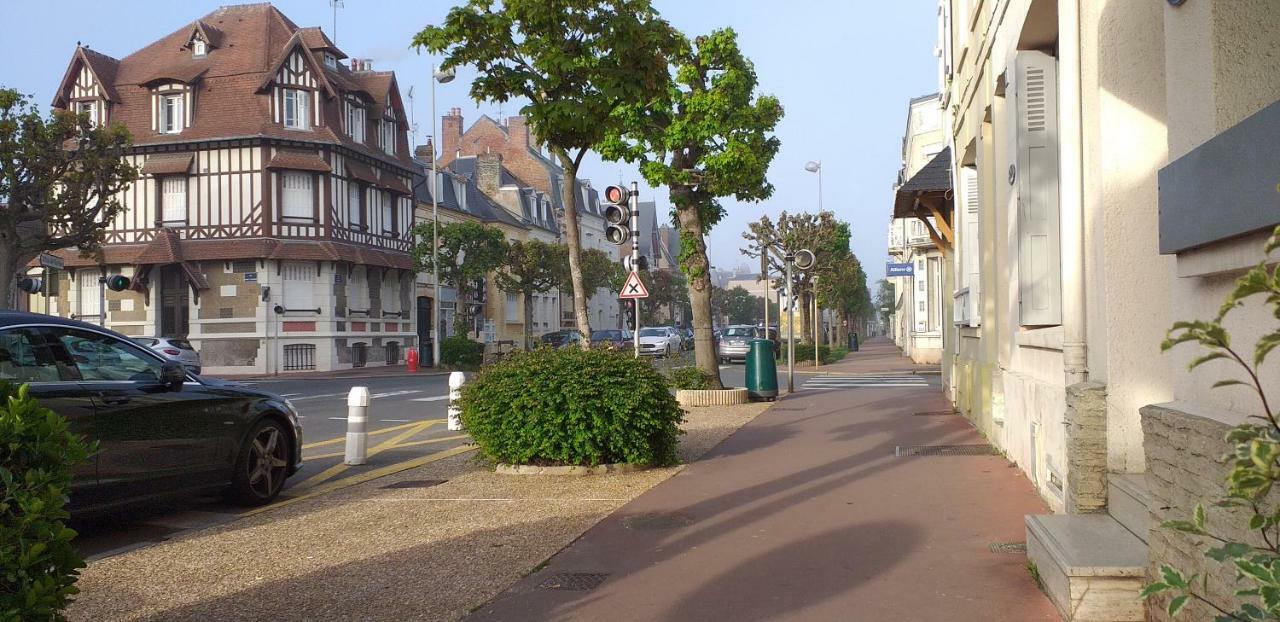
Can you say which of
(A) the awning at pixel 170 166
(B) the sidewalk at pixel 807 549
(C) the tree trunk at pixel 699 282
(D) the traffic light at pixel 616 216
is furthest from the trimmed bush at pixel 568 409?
(A) the awning at pixel 170 166

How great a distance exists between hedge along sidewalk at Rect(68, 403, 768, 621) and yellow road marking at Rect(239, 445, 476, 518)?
21cm

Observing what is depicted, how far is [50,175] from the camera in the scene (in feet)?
94.2

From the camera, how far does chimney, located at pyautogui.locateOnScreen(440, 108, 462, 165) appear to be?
74688 millimetres

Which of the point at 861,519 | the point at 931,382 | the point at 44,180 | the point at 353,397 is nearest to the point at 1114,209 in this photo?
the point at 861,519

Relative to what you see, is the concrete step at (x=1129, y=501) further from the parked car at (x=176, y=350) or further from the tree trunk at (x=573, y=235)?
the parked car at (x=176, y=350)

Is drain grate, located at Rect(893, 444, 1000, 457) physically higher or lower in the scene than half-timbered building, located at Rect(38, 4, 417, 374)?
lower

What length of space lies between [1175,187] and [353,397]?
887 cm

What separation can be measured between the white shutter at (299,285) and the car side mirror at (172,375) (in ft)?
112

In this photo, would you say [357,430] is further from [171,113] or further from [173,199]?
[171,113]

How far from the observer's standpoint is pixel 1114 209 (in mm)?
5609

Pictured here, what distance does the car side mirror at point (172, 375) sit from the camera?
7.53 metres

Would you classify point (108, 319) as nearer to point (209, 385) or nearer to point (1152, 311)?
point (209, 385)

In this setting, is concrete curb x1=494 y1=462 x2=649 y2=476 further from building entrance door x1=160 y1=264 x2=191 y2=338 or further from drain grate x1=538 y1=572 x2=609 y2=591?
building entrance door x1=160 y1=264 x2=191 y2=338

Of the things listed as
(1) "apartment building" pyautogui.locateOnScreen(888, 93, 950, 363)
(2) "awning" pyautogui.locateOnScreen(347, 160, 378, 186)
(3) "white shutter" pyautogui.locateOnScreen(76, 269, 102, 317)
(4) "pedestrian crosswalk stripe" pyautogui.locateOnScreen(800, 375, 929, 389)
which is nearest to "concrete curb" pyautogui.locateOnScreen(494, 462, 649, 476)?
(1) "apartment building" pyautogui.locateOnScreen(888, 93, 950, 363)
